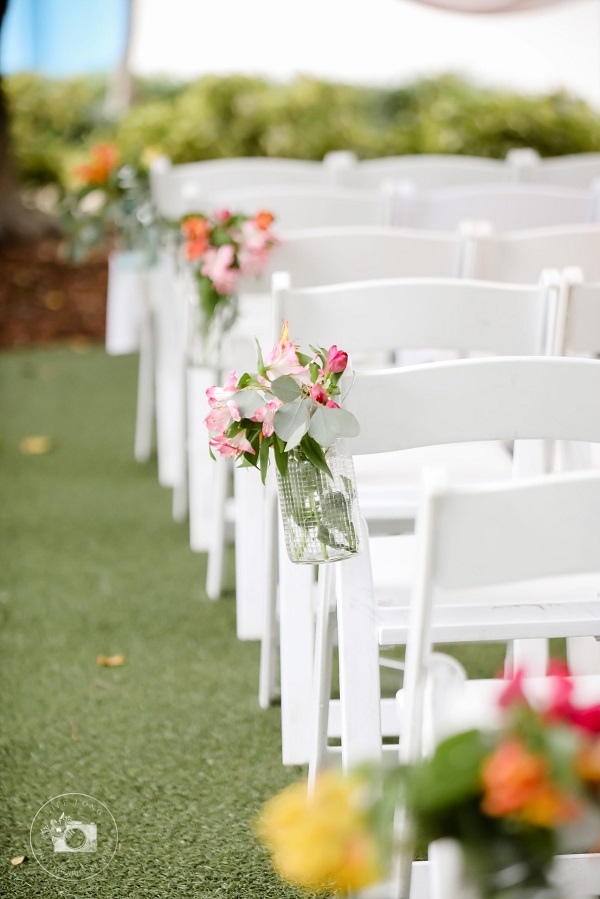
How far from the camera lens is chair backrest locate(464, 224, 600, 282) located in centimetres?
250

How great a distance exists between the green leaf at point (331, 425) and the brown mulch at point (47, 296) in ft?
15.3

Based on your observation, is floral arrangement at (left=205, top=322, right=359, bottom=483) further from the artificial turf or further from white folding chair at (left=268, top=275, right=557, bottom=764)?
the artificial turf

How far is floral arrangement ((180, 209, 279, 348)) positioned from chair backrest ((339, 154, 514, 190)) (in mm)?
1424

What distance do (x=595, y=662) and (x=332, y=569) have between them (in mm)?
633

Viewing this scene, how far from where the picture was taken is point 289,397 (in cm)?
144

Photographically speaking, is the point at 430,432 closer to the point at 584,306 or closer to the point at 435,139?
the point at 584,306

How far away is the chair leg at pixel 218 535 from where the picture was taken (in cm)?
288

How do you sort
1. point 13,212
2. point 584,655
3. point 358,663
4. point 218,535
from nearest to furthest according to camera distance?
point 358,663 → point 584,655 → point 218,535 → point 13,212

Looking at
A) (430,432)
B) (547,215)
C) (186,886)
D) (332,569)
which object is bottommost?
(186,886)

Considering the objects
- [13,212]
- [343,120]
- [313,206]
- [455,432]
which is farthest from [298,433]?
[343,120]

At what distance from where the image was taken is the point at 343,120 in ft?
24.4

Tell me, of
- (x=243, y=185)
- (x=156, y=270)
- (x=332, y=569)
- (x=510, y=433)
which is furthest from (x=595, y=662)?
(x=243, y=185)

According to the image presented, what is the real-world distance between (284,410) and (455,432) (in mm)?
244

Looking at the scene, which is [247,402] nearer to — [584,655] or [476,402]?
[476,402]
